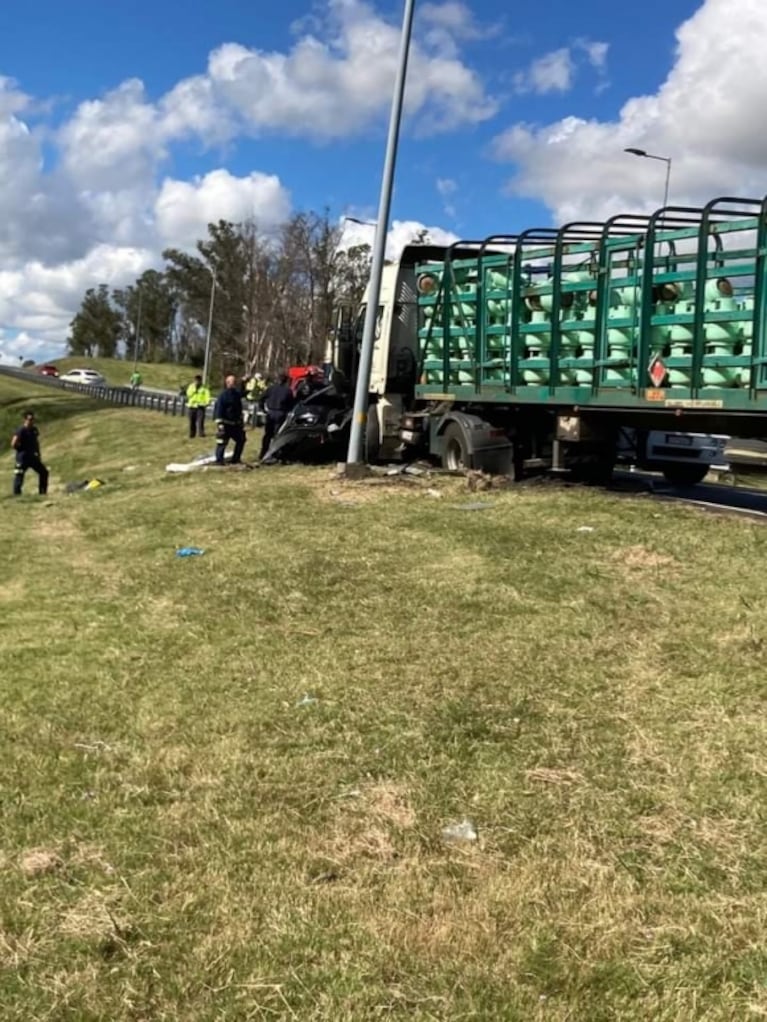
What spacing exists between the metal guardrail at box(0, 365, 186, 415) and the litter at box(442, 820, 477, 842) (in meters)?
31.7

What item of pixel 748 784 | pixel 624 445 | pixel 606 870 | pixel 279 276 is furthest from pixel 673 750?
pixel 279 276

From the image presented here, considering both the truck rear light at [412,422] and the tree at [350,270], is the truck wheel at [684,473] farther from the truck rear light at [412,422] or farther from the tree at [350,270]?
the tree at [350,270]

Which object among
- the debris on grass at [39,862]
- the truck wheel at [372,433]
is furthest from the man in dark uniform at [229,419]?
the debris on grass at [39,862]

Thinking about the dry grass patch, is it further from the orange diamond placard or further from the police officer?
the police officer

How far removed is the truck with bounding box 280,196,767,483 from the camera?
937 cm

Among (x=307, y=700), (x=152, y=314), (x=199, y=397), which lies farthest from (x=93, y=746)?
(x=152, y=314)

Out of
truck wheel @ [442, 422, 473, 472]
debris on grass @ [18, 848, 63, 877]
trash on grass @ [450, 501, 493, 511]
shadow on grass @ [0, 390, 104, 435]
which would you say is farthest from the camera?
shadow on grass @ [0, 390, 104, 435]

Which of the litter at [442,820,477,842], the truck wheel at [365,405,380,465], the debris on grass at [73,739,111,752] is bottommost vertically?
the debris on grass at [73,739,111,752]

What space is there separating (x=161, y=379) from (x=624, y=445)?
70.8 metres

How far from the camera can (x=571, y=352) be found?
37.9 feet

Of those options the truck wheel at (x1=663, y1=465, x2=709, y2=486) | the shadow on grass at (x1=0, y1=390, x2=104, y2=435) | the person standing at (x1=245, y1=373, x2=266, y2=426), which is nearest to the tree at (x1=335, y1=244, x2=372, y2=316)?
the shadow on grass at (x1=0, y1=390, x2=104, y2=435)

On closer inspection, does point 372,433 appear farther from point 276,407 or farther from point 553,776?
point 553,776

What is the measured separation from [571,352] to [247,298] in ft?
179

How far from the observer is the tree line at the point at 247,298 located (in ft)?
186
